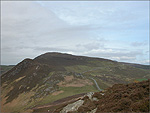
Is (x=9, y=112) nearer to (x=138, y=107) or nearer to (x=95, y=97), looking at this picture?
(x=95, y=97)

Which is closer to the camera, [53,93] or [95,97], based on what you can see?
[95,97]

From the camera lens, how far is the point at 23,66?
11362 centimetres

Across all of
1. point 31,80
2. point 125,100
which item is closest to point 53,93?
point 31,80

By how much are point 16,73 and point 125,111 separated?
377 ft

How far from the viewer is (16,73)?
10731cm

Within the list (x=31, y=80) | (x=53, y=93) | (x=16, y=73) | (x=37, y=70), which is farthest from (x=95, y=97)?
(x=16, y=73)

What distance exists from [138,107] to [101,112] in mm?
4008

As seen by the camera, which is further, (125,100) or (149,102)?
(125,100)

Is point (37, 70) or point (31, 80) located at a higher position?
point (37, 70)

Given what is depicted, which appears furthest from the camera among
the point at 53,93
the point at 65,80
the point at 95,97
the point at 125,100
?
the point at 65,80

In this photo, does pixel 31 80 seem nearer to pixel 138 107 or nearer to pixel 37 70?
pixel 37 70

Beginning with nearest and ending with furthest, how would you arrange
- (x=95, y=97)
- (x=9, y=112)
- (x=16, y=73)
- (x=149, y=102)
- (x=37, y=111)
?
(x=149, y=102)
(x=95, y=97)
(x=37, y=111)
(x=9, y=112)
(x=16, y=73)

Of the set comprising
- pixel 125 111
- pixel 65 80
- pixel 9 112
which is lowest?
pixel 9 112

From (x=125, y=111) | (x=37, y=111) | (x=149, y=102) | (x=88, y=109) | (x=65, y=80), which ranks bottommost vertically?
(x=37, y=111)
